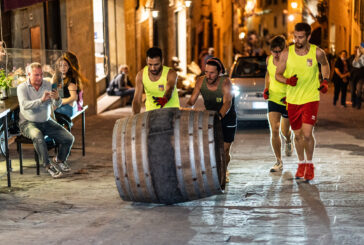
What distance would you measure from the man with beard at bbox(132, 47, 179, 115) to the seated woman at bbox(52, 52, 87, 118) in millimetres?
2567

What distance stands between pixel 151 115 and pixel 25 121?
114 inches

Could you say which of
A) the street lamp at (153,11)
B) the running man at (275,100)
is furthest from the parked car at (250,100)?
the street lamp at (153,11)

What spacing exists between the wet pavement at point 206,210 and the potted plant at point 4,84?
1028mm

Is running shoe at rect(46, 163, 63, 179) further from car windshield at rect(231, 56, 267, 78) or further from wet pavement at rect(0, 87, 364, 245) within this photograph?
car windshield at rect(231, 56, 267, 78)

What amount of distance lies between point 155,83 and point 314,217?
248 cm

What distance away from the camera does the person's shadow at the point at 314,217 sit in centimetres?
598

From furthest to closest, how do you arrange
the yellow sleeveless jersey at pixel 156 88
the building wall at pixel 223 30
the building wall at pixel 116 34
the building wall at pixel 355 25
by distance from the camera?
the building wall at pixel 223 30
the building wall at pixel 355 25
the building wall at pixel 116 34
the yellow sleeveless jersey at pixel 156 88

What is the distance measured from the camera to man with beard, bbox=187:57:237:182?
801 cm

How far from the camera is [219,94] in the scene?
26.4 ft

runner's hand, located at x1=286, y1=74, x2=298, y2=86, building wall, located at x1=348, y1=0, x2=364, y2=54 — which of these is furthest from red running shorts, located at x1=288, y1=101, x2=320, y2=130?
building wall, located at x1=348, y1=0, x2=364, y2=54

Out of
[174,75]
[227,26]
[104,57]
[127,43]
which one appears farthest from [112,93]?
[227,26]

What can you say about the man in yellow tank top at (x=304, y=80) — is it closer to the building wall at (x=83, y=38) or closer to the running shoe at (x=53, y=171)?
the running shoe at (x=53, y=171)

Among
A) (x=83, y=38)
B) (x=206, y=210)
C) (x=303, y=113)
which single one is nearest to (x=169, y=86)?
(x=206, y=210)

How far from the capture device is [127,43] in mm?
22188
